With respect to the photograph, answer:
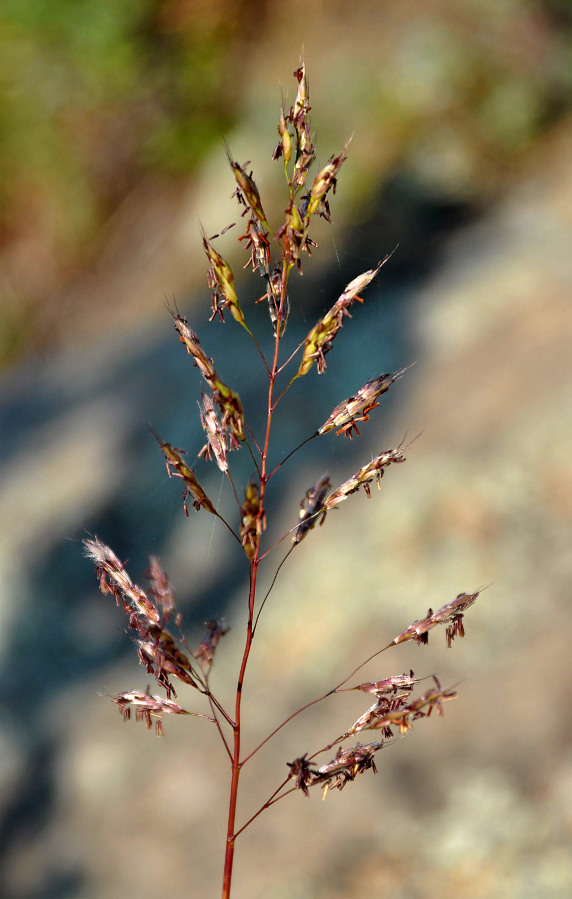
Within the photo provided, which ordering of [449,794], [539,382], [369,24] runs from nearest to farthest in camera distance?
1. [449,794]
2. [539,382]
3. [369,24]

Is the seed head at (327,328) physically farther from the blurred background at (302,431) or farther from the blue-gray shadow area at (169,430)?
the blue-gray shadow area at (169,430)

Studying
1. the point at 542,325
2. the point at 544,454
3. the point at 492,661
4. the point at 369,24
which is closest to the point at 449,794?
the point at 492,661

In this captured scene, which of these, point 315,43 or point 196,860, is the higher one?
point 315,43

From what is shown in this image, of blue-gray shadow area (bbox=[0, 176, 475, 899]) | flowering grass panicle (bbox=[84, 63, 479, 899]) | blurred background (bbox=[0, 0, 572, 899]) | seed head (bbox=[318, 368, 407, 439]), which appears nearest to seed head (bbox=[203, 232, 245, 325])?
flowering grass panicle (bbox=[84, 63, 479, 899])

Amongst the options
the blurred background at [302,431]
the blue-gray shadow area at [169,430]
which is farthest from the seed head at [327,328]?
the blue-gray shadow area at [169,430]

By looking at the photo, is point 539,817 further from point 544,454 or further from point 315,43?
point 315,43
